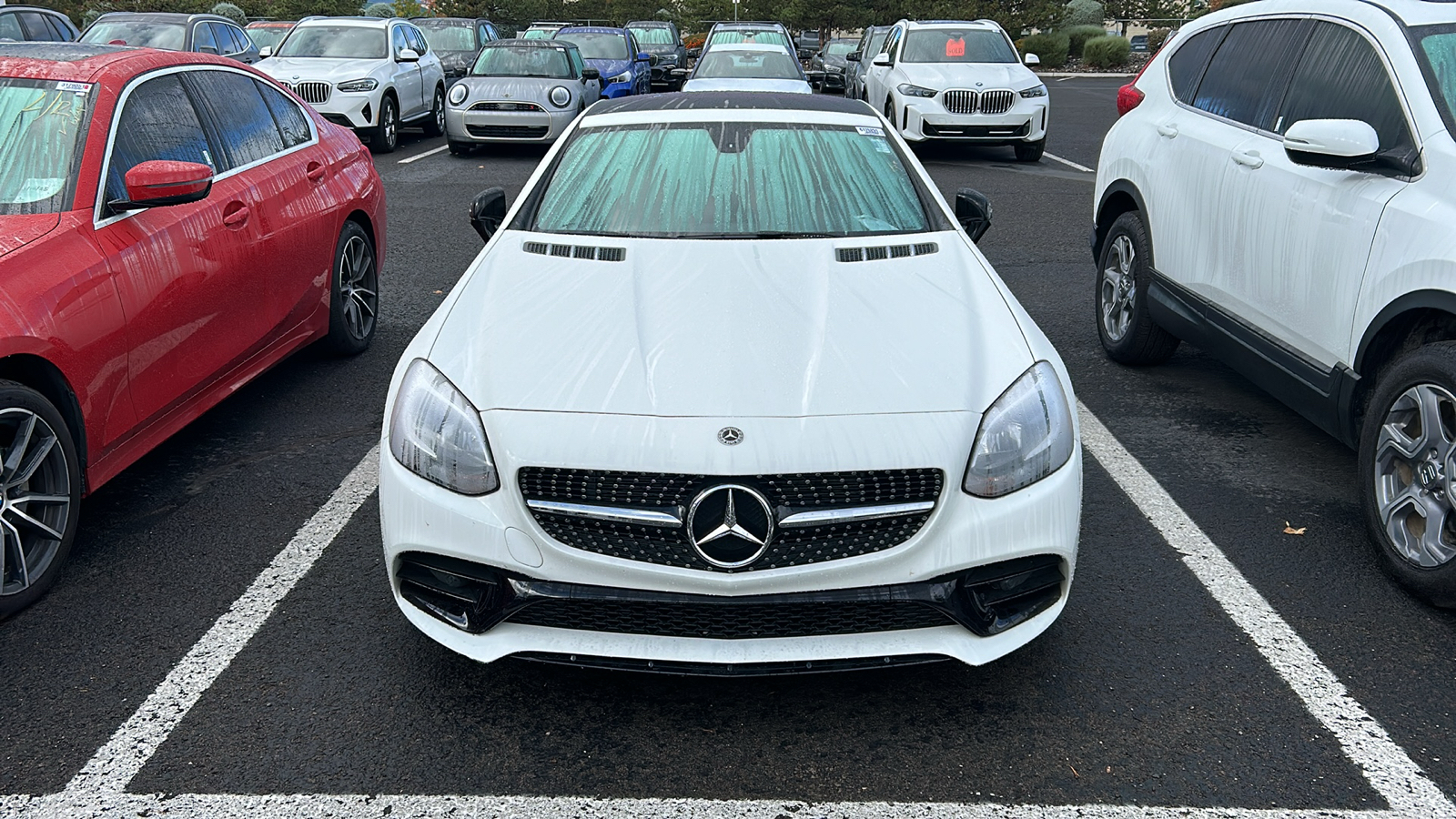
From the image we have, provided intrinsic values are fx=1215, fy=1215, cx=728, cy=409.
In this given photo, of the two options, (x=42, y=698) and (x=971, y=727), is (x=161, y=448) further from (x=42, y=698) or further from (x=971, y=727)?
(x=971, y=727)

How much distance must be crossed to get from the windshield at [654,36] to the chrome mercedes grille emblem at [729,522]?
26.9 meters

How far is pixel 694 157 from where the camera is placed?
4.38m

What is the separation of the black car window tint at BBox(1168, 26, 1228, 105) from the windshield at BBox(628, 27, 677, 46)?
77.3 feet

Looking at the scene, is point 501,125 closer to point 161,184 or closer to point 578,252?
point 161,184

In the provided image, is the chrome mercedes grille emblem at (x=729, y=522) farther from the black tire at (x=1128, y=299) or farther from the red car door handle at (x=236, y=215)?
the black tire at (x=1128, y=299)

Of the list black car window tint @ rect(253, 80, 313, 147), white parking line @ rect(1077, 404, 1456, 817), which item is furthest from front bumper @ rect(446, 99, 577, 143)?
white parking line @ rect(1077, 404, 1456, 817)

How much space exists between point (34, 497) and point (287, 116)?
2776 mm

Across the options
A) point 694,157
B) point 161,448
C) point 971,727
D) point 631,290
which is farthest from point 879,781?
point 161,448

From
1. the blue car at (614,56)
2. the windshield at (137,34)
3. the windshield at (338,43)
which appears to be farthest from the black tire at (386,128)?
the blue car at (614,56)

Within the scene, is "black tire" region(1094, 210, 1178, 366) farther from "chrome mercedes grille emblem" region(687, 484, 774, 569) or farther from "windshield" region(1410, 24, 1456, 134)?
"chrome mercedes grille emblem" region(687, 484, 774, 569)

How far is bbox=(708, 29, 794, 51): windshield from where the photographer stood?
58.2ft

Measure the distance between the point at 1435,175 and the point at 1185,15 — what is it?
56.7 m

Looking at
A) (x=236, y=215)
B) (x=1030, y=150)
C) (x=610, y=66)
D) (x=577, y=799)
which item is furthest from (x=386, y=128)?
(x=577, y=799)

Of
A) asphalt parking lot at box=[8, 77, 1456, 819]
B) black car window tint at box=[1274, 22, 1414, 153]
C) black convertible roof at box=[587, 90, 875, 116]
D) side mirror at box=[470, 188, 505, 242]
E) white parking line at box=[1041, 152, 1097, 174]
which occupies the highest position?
black car window tint at box=[1274, 22, 1414, 153]
